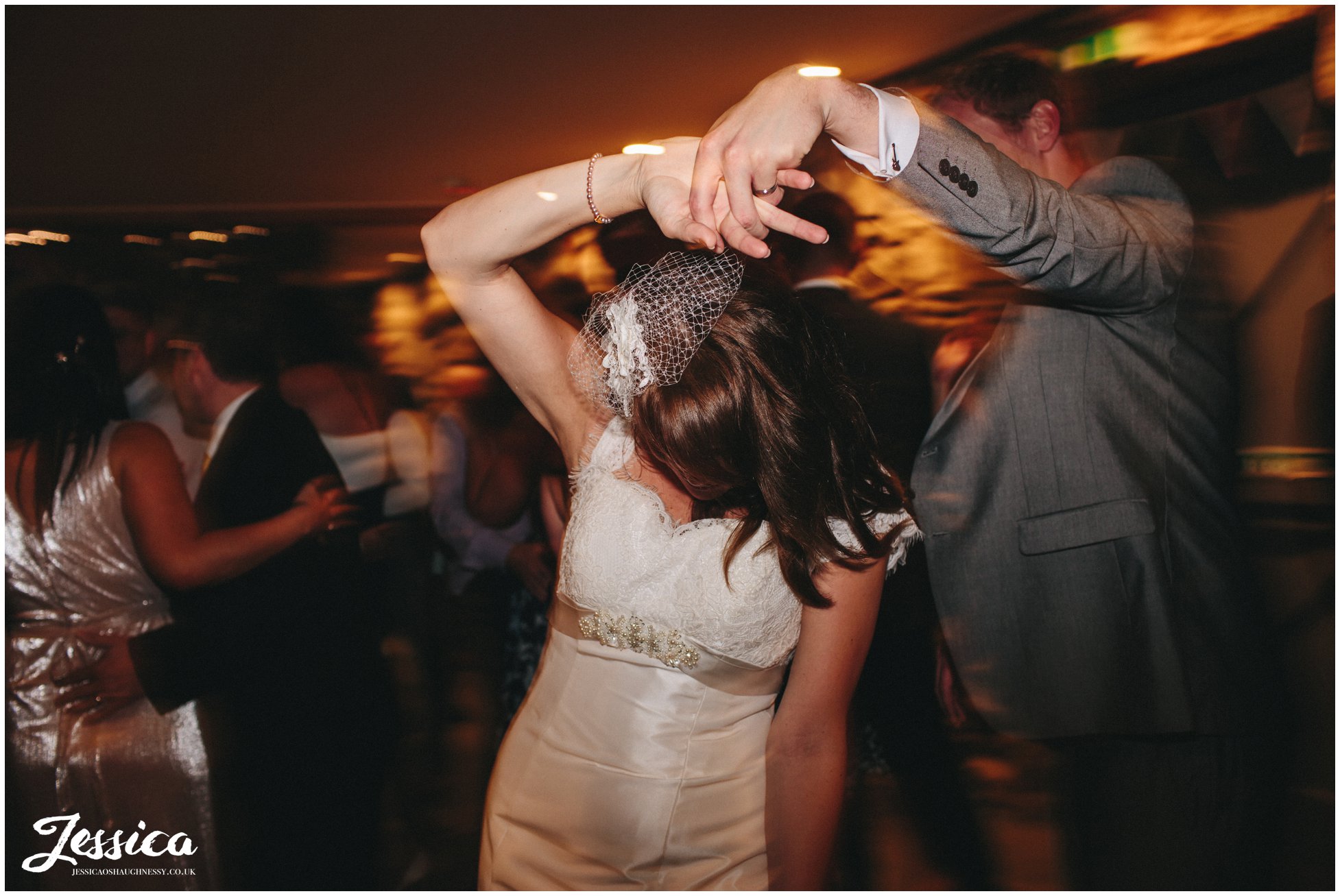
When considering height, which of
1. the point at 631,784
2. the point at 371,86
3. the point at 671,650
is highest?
the point at 371,86

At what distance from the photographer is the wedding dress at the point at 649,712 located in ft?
3.05

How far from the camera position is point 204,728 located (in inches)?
50.4

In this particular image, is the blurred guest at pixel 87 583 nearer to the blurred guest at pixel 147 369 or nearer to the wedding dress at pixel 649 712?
the blurred guest at pixel 147 369

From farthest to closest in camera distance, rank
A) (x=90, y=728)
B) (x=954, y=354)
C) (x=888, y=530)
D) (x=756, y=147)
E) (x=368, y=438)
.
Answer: (x=368, y=438)
(x=90, y=728)
(x=954, y=354)
(x=888, y=530)
(x=756, y=147)

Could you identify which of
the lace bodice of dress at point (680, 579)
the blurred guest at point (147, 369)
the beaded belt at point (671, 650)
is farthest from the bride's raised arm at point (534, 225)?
the blurred guest at point (147, 369)

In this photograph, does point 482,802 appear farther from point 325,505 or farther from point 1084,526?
point 1084,526

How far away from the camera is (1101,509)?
1056mm

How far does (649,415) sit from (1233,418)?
0.88m

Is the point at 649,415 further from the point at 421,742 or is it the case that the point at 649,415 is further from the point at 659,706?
the point at 421,742

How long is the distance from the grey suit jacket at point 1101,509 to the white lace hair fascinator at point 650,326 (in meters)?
0.45

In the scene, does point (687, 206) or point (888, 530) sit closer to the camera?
point (687, 206)

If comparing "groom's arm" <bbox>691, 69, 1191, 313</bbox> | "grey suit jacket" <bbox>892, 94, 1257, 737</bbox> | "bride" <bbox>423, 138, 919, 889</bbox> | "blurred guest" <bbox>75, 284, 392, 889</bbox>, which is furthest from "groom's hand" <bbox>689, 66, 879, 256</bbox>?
"blurred guest" <bbox>75, 284, 392, 889</bbox>

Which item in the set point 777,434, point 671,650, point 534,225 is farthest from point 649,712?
point 534,225

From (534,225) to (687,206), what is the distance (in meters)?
0.18
